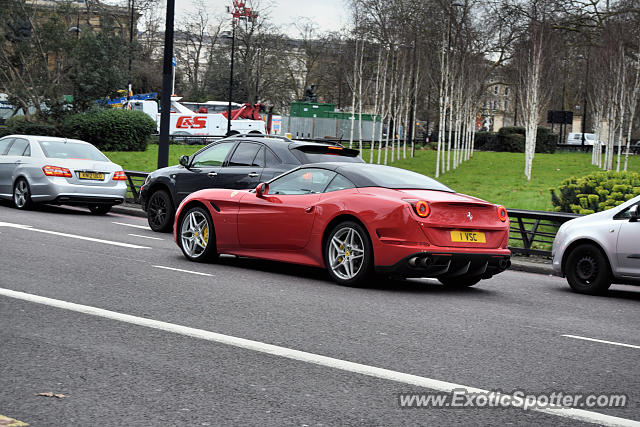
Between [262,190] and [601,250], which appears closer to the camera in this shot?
[262,190]

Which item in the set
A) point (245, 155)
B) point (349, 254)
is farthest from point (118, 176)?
point (349, 254)

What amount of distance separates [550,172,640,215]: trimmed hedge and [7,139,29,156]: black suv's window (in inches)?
441

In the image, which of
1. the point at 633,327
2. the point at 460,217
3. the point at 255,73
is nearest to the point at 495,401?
the point at 633,327

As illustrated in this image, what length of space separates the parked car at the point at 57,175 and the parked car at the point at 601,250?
33.3ft

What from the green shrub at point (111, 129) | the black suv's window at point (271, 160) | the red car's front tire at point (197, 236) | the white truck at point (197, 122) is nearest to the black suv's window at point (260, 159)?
the black suv's window at point (271, 160)

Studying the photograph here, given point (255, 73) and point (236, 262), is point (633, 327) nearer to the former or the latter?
point (236, 262)

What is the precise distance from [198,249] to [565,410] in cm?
730

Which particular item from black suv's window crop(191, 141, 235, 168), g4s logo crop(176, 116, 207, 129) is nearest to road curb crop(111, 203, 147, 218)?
black suv's window crop(191, 141, 235, 168)

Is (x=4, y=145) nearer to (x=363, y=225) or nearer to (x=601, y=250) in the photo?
(x=363, y=225)

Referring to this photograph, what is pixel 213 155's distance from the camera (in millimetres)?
15312

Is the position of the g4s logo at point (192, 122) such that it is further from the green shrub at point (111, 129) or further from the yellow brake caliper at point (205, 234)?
the yellow brake caliper at point (205, 234)

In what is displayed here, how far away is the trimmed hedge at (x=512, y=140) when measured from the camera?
211 feet

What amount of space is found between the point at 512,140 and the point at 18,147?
2014 inches

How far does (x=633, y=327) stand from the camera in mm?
8219
